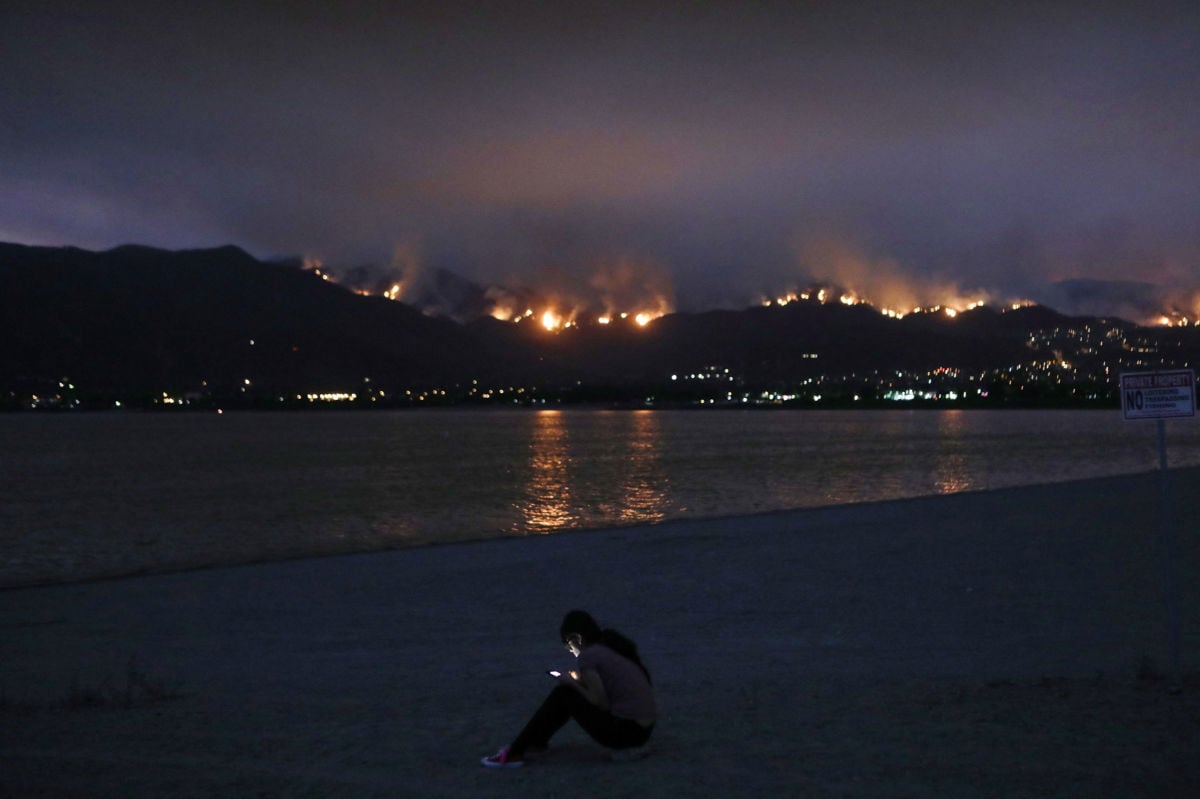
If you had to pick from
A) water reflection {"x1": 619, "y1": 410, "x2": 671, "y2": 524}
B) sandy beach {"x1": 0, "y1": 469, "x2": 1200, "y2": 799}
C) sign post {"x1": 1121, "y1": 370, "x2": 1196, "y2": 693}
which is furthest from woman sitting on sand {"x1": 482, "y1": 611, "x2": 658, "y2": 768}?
water reflection {"x1": 619, "y1": 410, "x2": 671, "y2": 524}

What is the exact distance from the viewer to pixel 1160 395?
6570 mm

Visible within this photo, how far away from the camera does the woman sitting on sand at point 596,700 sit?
5691mm

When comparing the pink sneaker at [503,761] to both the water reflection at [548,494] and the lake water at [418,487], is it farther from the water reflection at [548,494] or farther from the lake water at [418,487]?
the water reflection at [548,494]

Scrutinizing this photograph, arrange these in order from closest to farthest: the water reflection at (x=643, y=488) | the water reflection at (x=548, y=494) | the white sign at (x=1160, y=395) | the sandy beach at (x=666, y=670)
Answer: the sandy beach at (x=666, y=670) → the white sign at (x=1160, y=395) → the water reflection at (x=548, y=494) → the water reflection at (x=643, y=488)

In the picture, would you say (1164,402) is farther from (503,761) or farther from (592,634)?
(503,761)

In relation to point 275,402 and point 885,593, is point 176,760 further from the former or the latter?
point 275,402

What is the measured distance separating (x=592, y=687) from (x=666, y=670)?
306cm

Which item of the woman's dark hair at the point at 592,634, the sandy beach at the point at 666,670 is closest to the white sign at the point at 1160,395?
the sandy beach at the point at 666,670

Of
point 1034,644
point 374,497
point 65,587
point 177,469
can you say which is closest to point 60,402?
point 177,469

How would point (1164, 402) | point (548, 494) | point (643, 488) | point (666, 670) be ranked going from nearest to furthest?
point (1164, 402)
point (666, 670)
point (548, 494)
point (643, 488)

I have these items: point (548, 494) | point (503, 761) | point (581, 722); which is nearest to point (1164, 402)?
point (581, 722)

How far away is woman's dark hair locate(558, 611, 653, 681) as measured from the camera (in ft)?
18.9

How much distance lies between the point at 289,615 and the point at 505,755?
25.4 feet

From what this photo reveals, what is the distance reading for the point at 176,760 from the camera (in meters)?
5.95
